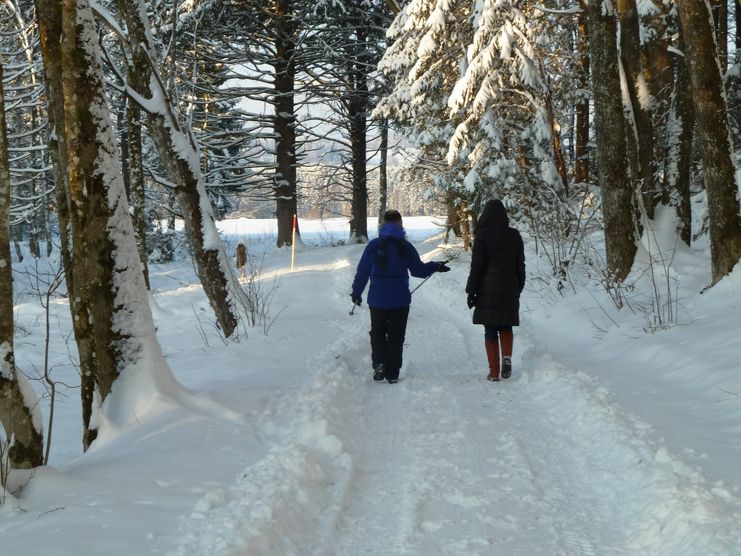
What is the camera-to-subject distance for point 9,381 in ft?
12.9

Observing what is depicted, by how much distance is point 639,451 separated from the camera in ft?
13.7

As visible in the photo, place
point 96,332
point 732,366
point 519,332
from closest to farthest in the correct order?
point 96,332, point 732,366, point 519,332

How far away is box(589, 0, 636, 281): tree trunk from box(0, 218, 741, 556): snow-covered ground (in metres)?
1.27

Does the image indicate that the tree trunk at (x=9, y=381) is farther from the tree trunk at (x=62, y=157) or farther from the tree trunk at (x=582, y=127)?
the tree trunk at (x=582, y=127)

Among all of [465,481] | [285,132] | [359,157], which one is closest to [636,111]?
[465,481]

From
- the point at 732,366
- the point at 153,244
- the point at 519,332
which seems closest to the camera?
the point at 732,366

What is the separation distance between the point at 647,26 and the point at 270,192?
49.3 ft

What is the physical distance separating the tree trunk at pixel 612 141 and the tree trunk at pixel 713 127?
1.90m

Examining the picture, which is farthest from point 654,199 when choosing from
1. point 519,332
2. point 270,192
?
point 270,192

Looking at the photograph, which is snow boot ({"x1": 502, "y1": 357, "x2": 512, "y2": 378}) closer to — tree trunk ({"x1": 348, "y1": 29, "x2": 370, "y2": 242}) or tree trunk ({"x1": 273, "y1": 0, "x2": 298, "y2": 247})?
tree trunk ({"x1": 273, "y1": 0, "x2": 298, "y2": 247})

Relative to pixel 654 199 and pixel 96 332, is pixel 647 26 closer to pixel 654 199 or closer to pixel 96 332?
pixel 654 199

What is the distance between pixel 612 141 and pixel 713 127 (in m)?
2.11

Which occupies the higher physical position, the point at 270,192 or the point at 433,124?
the point at 433,124

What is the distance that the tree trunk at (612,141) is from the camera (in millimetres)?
8977
